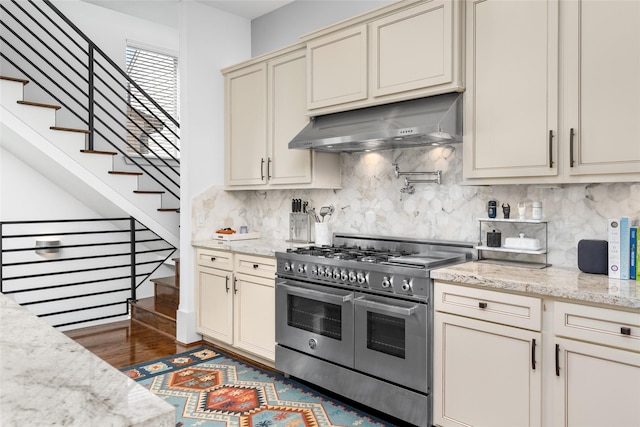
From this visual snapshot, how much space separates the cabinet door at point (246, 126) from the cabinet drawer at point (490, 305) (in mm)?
2060

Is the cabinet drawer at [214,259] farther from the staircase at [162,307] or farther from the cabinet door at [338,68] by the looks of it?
the cabinet door at [338,68]

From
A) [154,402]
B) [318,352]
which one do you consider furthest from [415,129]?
[154,402]

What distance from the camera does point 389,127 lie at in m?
2.83

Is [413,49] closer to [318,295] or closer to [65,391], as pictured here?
[318,295]

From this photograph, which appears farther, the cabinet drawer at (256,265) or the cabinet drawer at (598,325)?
the cabinet drawer at (256,265)

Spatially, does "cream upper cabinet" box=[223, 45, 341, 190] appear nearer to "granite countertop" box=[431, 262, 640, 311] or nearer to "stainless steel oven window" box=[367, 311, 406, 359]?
"stainless steel oven window" box=[367, 311, 406, 359]

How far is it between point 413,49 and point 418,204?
1.05 meters

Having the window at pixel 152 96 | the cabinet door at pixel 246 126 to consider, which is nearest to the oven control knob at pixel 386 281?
the cabinet door at pixel 246 126

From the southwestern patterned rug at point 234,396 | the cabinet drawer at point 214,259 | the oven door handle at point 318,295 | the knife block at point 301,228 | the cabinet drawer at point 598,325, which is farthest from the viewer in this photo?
the knife block at point 301,228

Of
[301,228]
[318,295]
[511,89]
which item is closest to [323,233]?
[301,228]

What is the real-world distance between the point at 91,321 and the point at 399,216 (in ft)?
11.8

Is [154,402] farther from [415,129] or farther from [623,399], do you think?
[415,129]

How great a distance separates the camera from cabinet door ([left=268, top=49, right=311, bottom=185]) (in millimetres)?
3627

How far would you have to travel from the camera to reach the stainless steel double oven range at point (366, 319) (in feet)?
8.29
